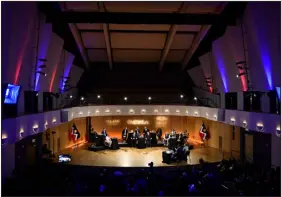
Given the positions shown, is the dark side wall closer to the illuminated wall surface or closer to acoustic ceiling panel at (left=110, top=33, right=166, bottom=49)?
acoustic ceiling panel at (left=110, top=33, right=166, bottom=49)

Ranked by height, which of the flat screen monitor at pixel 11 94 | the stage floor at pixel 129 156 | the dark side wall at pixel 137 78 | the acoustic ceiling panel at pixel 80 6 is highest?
the acoustic ceiling panel at pixel 80 6

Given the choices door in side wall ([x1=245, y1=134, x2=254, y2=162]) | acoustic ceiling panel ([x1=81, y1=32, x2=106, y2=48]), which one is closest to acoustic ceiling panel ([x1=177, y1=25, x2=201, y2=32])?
acoustic ceiling panel ([x1=81, y1=32, x2=106, y2=48])

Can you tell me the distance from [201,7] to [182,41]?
5930 mm

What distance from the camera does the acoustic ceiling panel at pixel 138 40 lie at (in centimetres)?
2025

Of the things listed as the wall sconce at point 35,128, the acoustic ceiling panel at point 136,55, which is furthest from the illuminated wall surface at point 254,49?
the wall sconce at point 35,128

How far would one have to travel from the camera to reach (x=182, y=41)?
21.5m

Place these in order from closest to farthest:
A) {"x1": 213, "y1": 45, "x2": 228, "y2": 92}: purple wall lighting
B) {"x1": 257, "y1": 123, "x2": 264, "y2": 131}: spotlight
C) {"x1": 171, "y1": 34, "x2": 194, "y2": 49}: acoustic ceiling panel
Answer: {"x1": 257, "y1": 123, "x2": 264, "y2": 131}: spotlight < {"x1": 213, "y1": 45, "x2": 228, "y2": 92}: purple wall lighting < {"x1": 171, "y1": 34, "x2": 194, "y2": 49}: acoustic ceiling panel

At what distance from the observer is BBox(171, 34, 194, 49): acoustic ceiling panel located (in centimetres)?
2056

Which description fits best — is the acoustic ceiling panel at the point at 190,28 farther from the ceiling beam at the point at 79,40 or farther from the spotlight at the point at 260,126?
the spotlight at the point at 260,126

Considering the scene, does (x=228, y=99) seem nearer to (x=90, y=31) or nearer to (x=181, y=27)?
(x=181, y=27)

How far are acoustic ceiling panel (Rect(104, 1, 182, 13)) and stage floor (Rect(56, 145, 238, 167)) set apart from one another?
8384 millimetres

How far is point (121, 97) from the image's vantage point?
1051 inches

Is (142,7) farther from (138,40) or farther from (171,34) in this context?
(138,40)

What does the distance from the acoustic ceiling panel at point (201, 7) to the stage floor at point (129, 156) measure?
27.5ft
